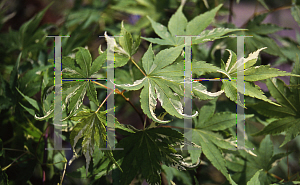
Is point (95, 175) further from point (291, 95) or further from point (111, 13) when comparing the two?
point (111, 13)

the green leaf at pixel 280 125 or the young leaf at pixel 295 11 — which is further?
the young leaf at pixel 295 11

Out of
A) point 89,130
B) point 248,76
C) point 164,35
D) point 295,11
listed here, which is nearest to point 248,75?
point 248,76

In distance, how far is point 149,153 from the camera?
0.50 metres

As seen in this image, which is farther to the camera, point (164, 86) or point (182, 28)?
point (182, 28)

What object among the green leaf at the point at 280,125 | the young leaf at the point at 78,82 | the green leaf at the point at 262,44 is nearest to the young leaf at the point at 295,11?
the green leaf at the point at 262,44

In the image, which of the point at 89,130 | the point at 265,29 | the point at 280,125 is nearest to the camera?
the point at 89,130

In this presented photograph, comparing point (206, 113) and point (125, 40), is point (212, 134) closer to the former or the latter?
point (206, 113)

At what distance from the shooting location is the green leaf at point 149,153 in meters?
0.50

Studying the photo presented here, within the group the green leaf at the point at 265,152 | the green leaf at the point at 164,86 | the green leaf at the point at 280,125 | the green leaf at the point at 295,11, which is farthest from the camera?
the green leaf at the point at 295,11

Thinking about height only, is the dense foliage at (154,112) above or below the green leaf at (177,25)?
below

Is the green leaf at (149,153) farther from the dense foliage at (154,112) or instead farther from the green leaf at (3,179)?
the green leaf at (3,179)

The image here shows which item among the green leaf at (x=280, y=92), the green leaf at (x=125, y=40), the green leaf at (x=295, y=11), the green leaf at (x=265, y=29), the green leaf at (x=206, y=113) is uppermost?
the green leaf at (x=295, y=11)

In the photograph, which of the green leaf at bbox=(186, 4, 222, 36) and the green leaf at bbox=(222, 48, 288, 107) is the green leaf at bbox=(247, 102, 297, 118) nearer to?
the green leaf at bbox=(222, 48, 288, 107)

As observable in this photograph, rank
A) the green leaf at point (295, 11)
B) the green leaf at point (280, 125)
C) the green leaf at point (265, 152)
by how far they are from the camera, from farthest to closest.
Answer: the green leaf at point (295, 11)
the green leaf at point (265, 152)
the green leaf at point (280, 125)
